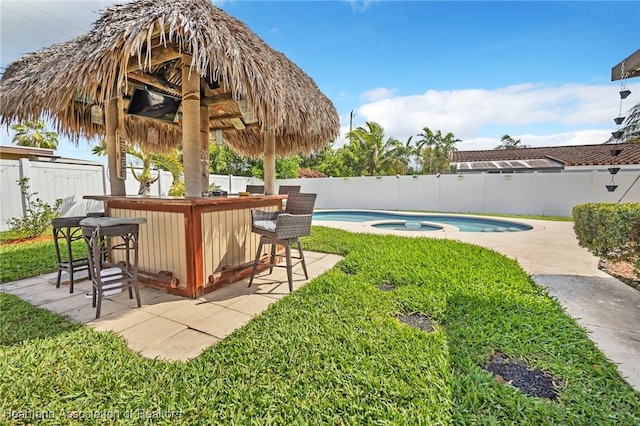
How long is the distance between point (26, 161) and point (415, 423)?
1036 cm

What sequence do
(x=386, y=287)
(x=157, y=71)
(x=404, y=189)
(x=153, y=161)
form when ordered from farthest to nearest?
(x=404, y=189) < (x=153, y=161) < (x=157, y=71) < (x=386, y=287)

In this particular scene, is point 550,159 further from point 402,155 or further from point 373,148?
point 373,148

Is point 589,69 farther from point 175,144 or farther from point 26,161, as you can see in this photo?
point 26,161

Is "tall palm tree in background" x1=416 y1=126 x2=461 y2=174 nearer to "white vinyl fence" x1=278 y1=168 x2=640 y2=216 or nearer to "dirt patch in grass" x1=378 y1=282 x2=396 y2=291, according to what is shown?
"white vinyl fence" x1=278 y1=168 x2=640 y2=216

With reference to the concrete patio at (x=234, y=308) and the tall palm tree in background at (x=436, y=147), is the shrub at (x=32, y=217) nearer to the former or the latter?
the concrete patio at (x=234, y=308)

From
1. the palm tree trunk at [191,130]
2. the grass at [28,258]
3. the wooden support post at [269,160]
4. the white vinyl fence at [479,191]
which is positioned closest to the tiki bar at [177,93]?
the palm tree trunk at [191,130]

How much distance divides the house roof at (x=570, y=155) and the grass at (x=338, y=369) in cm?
1420

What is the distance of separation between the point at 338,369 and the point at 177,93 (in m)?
5.41

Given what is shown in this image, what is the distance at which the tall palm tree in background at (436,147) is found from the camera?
855 inches

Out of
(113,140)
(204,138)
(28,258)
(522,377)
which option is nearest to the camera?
(522,377)

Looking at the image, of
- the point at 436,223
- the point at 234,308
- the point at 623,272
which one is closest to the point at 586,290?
the point at 623,272

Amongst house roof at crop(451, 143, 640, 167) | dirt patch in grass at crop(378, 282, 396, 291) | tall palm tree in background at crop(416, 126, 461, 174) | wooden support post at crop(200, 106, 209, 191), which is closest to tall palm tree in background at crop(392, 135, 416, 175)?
tall palm tree in background at crop(416, 126, 461, 174)

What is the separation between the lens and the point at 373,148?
19.9m

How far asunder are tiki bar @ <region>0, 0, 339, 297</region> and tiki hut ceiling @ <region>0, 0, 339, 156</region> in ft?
0.04
